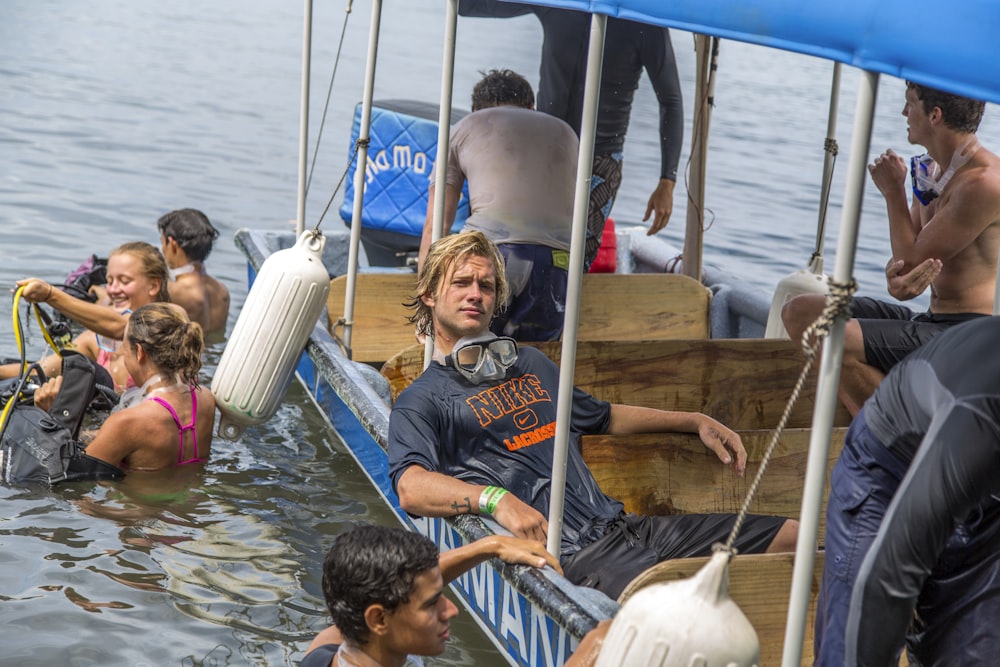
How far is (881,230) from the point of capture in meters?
16.9

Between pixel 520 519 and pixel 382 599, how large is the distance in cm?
98

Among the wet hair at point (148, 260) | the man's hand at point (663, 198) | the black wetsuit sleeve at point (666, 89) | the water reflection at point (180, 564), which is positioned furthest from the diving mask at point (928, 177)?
the wet hair at point (148, 260)

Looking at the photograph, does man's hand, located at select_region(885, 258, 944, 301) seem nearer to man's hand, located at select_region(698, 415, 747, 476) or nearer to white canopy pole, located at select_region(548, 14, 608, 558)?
man's hand, located at select_region(698, 415, 747, 476)

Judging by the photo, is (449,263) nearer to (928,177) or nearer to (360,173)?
(360,173)

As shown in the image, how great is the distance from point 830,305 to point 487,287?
1970 mm

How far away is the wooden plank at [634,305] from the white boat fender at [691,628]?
4.37 meters

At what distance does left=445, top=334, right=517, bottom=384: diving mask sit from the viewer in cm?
420

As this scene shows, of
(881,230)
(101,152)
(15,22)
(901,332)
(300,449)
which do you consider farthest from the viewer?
(15,22)

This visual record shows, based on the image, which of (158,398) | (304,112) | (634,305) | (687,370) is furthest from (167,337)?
(634,305)

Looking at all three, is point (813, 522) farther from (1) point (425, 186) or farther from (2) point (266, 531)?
(1) point (425, 186)

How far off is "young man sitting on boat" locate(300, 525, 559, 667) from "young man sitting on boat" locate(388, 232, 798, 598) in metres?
0.85

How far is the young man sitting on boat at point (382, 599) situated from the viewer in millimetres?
2850

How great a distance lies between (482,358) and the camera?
4.22 metres

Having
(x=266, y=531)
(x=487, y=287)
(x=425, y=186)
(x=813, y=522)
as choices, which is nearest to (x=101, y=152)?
(x=425, y=186)
